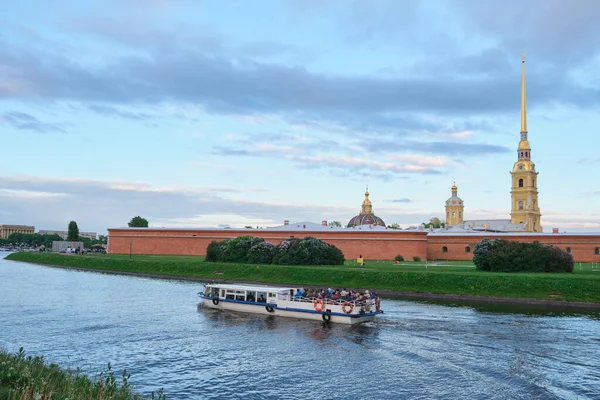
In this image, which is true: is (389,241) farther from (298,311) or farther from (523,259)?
(298,311)

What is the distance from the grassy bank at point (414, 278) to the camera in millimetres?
41469

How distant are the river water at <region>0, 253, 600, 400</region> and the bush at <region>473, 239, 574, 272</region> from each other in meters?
15.3

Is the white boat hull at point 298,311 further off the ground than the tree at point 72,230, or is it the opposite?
the tree at point 72,230

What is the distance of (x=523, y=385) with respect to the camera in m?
19.2

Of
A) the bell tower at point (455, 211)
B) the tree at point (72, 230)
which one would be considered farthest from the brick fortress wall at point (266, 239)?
the bell tower at point (455, 211)

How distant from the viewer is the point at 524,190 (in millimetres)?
123188

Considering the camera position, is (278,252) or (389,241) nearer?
(278,252)

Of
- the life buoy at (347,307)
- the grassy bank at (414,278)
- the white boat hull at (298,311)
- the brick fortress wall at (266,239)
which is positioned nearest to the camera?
the life buoy at (347,307)

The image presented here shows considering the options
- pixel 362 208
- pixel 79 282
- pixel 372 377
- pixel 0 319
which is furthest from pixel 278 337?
pixel 362 208

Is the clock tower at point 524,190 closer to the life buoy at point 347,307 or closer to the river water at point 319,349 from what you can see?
the river water at point 319,349

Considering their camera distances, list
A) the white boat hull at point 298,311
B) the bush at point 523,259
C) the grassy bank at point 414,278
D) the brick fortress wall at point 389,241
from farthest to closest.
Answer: the brick fortress wall at point 389,241 → the bush at point 523,259 → the grassy bank at point 414,278 → the white boat hull at point 298,311

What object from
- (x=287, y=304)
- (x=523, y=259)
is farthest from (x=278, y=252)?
(x=287, y=304)

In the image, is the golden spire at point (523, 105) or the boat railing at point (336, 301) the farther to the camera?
the golden spire at point (523, 105)

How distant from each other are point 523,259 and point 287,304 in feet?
91.1
